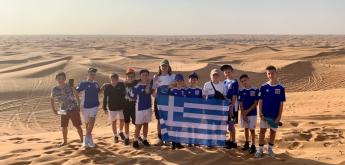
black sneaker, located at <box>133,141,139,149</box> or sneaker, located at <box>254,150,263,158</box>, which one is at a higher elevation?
sneaker, located at <box>254,150,263,158</box>

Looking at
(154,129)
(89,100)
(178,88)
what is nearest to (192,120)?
(178,88)

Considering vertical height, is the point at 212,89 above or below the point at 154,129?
above

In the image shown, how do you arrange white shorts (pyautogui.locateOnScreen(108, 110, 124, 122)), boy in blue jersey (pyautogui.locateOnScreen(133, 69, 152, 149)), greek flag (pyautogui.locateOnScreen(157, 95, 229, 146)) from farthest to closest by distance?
white shorts (pyautogui.locateOnScreen(108, 110, 124, 122)), boy in blue jersey (pyautogui.locateOnScreen(133, 69, 152, 149)), greek flag (pyautogui.locateOnScreen(157, 95, 229, 146))

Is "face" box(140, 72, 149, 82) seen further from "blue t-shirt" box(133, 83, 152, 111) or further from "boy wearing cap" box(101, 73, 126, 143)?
"boy wearing cap" box(101, 73, 126, 143)

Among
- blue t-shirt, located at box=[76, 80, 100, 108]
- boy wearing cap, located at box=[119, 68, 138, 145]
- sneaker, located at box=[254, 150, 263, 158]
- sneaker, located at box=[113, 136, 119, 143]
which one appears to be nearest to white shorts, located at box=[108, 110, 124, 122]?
boy wearing cap, located at box=[119, 68, 138, 145]

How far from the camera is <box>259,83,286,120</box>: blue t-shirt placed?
7059 millimetres

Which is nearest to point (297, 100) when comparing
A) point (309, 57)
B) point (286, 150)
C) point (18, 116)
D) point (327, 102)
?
point (327, 102)

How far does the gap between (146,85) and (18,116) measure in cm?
862

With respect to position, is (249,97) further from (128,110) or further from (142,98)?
(128,110)

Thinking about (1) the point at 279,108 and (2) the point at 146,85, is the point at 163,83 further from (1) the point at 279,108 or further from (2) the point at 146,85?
(1) the point at 279,108

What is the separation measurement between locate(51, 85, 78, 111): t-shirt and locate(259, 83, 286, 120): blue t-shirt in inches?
149

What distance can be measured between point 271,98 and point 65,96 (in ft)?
13.3

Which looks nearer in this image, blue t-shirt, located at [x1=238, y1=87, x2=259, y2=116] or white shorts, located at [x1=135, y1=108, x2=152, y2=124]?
blue t-shirt, located at [x1=238, y1=87, x2=259, y2=116]

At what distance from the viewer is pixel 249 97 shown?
7465mm
